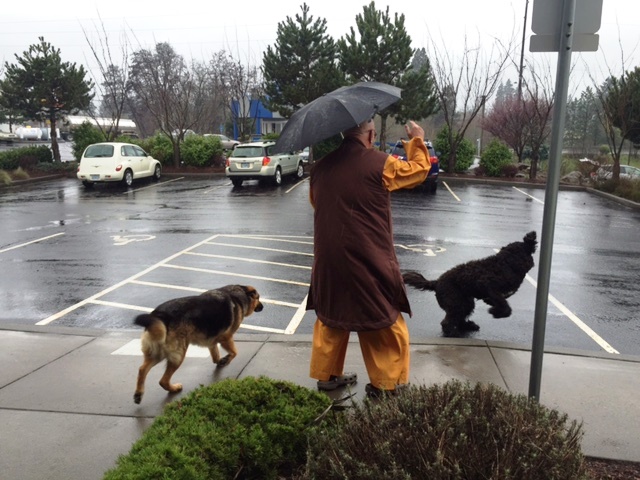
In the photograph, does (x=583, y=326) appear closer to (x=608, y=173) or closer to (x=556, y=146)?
(x=556, y=146)

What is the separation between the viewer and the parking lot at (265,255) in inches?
248

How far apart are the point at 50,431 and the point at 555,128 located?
3.51 m

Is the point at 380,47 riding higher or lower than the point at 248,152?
higher

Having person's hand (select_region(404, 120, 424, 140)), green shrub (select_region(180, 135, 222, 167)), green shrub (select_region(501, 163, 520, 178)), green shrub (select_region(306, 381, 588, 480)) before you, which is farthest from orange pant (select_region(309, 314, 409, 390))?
green shrub (select_region(180, 135, 222, 167))

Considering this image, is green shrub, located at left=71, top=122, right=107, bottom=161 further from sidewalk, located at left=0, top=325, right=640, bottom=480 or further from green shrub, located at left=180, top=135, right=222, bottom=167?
sidewalk, located at left=0, top=325, right=640, bottom=480

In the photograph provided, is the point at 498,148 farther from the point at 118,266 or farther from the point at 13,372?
the point at 13,372

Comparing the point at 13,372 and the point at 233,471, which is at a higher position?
the point at 233,471

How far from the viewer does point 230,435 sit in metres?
2.69

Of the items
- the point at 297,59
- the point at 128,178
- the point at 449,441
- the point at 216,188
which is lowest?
the point at 216,188

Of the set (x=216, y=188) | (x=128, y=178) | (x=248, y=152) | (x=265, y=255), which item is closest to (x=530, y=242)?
(x=265, y=255)

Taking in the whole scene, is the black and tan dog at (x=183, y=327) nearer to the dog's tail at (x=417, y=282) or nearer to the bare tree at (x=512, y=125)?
the dog's tail at (x=417, y=282)

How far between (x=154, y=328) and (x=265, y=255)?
227 inches

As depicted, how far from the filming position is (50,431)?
3576mm

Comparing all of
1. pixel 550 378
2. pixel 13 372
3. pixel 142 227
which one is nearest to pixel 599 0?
pixel 550 378
